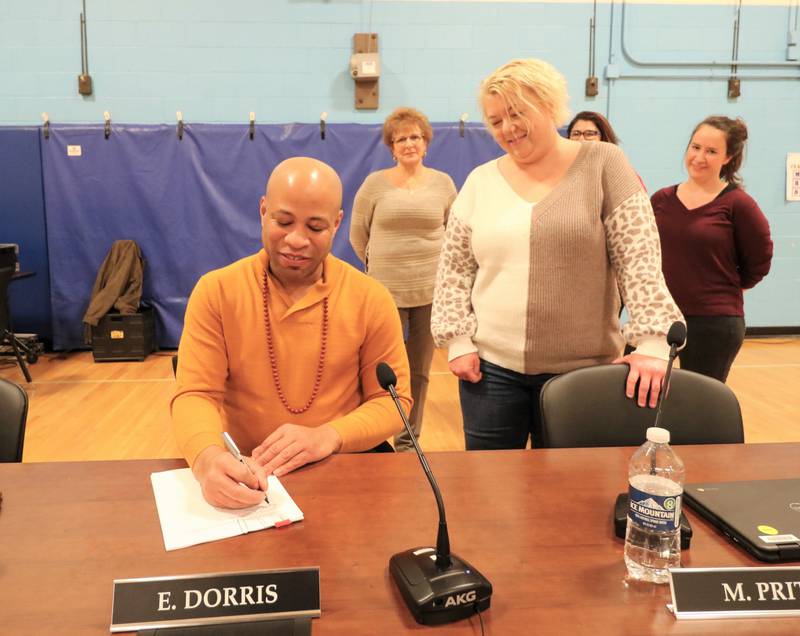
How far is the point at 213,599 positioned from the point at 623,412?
3.39 ft

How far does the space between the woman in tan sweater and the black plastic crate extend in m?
2.61

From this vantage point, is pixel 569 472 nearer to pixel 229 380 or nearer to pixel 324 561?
pixel 324 561

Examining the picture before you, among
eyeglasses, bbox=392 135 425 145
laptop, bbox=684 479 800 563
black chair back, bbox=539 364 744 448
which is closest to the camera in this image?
laptop, bbox=684 479 800 563

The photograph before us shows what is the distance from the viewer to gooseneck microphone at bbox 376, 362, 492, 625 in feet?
2.69

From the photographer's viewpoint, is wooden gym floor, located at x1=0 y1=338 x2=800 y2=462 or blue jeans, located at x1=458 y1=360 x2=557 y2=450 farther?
wooden gym floor, located at x1=0 y1=338 x2=800 y2=462

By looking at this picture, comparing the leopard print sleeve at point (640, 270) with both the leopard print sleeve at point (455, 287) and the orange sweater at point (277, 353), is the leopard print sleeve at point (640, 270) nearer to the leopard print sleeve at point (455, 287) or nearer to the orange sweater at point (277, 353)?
the leopard print sleeve at point (455, 287)

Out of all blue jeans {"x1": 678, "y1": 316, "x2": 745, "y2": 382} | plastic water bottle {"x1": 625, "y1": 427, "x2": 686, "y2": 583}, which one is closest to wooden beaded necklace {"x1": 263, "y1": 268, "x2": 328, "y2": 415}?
plastic water bottle {"x1": 625, "y1": 427, "x2": 686, "y2": 583}

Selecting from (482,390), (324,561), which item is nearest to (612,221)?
(482,390)

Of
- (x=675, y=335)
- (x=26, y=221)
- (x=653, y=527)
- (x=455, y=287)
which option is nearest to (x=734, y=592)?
(x=653, y=527)

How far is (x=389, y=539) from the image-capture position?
39.8 inches

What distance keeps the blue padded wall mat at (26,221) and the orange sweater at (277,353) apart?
4298 millimetres

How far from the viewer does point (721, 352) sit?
98.8 inches

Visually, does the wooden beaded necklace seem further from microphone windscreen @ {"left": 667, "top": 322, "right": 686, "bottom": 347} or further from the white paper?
microphone windscreen @ {"left": 667, "top": 322, "right": 686, "bottom": 347}

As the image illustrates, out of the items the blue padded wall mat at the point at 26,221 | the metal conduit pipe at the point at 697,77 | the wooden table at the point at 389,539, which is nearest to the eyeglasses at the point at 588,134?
the wooden table at the point at 389,539
